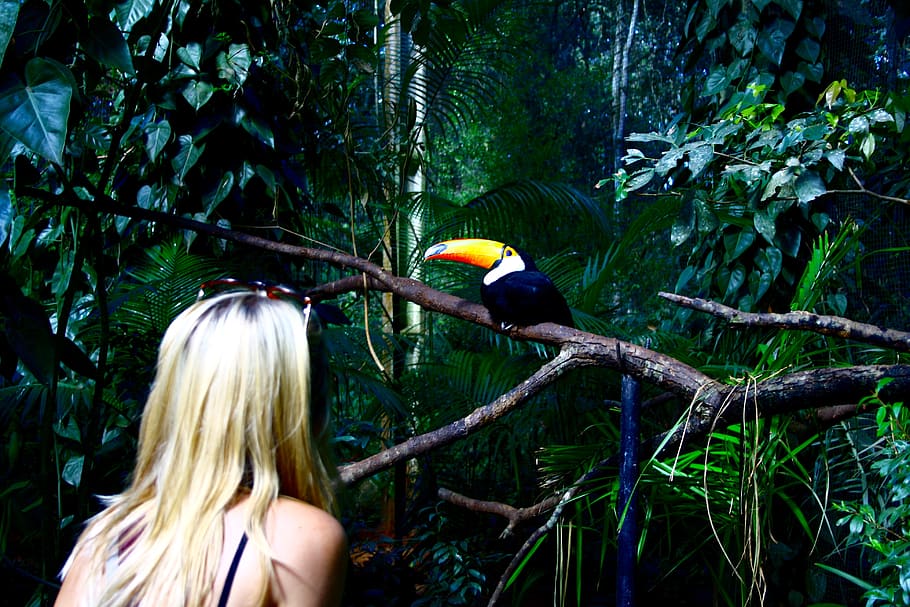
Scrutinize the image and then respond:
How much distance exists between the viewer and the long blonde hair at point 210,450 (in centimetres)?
81

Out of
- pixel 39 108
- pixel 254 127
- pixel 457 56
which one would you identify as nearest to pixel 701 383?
pixel 39 108

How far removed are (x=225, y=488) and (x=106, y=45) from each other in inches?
38.2

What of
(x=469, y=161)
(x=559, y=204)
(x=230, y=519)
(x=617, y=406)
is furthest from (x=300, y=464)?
(x=469, y=161)

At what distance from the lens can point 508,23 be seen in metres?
3.76

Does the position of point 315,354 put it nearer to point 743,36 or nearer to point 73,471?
point 73,471

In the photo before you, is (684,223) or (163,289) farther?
(163,289)

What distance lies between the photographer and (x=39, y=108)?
121cm

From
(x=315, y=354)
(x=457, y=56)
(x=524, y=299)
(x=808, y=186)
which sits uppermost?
(x=457, y=56)

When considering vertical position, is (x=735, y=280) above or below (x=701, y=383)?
above

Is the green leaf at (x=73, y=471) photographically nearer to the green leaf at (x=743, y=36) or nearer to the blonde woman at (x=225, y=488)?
the blonde woman at (x=225, y=488)

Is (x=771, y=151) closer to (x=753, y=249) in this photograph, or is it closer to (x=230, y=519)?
(x=753, y=249)

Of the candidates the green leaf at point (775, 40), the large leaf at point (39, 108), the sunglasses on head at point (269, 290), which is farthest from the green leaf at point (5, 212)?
the green leaf at point (775, 40)

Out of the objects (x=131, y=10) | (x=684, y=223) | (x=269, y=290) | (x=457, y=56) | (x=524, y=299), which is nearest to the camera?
(x=269, y=290)

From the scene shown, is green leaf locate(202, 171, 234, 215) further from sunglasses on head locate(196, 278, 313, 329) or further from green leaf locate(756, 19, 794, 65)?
green leaf locate(756, 19, 794, 65)
